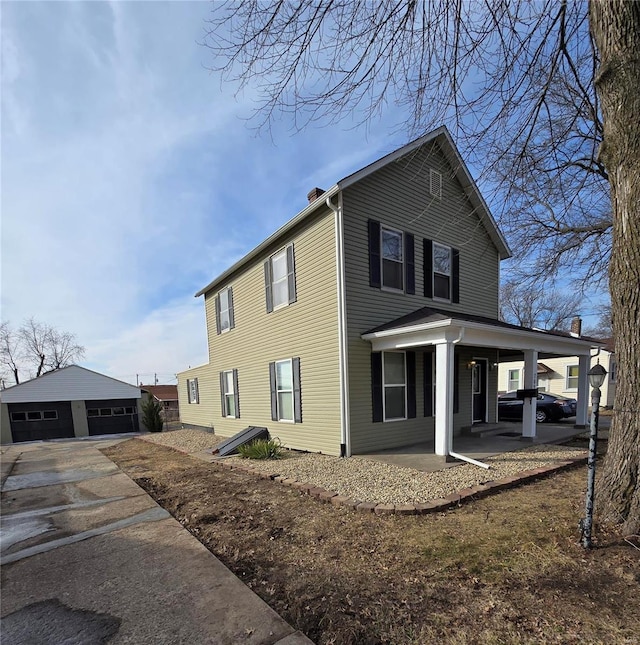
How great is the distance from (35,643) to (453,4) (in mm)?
6556

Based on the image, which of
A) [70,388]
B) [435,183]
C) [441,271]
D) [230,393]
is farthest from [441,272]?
[70,388]

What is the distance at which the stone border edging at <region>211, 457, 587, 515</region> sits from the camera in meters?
3.98

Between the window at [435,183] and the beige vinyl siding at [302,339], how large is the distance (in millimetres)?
3533

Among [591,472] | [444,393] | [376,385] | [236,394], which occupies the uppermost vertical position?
[591,472]

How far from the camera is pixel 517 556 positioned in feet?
9.59

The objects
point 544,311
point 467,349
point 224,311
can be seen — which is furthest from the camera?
point 544,311

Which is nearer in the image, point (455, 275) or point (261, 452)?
point (261, 452)

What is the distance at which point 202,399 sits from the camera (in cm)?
1446

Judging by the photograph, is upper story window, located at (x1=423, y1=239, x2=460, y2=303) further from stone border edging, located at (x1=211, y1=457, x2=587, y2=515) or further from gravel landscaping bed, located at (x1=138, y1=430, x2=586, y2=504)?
stone border edging, located at (x1=211, y1=457, x2=587, y2=515)

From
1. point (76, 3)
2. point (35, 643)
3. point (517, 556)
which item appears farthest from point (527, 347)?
point (76, 3)

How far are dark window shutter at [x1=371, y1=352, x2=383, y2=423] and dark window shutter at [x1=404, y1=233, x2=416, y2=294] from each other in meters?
1.90

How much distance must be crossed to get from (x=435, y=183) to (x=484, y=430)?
6773 mm

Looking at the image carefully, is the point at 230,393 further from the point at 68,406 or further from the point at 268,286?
the point at 68,406

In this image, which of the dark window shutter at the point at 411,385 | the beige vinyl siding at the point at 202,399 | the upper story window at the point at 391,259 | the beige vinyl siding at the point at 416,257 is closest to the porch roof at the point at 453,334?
the beige vinyl siding at the point at 416,257
